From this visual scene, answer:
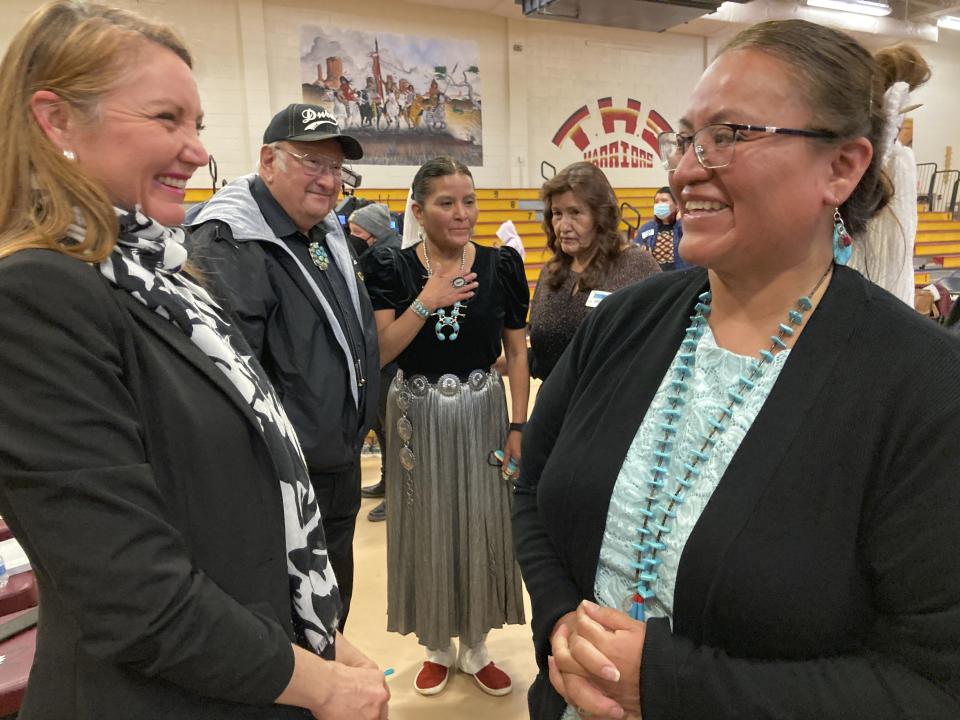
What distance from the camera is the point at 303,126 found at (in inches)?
72.6

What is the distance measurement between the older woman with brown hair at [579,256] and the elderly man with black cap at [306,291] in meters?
0.74

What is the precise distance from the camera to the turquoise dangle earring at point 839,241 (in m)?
0.99

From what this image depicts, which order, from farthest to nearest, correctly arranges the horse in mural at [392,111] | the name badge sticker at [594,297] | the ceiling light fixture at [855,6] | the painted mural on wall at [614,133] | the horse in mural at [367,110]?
the painted mural on wall at [614,133] → the ceiling light fixture at [855,6] → the horse in mural at [392,111] → the horse in mural at [367,110] → the name badge sticker at [594,297]

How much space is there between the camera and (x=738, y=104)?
93cm

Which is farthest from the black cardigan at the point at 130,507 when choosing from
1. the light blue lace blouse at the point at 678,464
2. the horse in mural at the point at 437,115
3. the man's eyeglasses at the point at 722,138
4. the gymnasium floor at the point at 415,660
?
the horse in mural at the point at 437,115

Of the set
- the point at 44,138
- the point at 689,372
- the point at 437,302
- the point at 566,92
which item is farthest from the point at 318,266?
the point at 566,92

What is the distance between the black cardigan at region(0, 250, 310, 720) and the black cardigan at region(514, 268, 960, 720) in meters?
0.56

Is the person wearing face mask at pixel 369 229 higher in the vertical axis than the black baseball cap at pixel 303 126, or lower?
lower

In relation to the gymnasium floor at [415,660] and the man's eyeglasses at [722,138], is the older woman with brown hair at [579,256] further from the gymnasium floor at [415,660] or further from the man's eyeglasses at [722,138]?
the man's eyeglasses at [722,138]

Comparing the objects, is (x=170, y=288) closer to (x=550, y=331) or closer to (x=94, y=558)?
(x=94, y=558)

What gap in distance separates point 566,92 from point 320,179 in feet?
35.2

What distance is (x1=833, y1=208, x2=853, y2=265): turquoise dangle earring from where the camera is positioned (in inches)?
38.9

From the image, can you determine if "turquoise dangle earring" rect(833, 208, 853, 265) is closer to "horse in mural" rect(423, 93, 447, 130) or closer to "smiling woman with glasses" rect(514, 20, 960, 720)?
"smiling woman with glasses" rect(514, 20, 960, 720)

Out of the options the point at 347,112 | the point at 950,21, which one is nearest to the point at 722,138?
the point at 347,112
